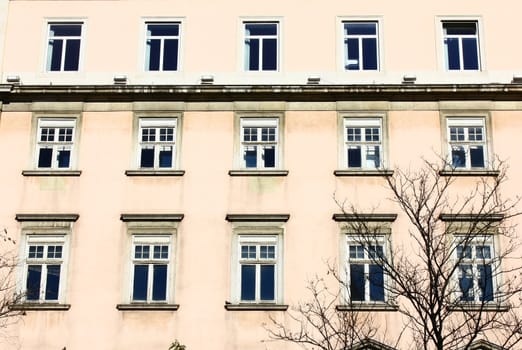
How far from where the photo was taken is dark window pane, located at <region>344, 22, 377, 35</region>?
27.8 m

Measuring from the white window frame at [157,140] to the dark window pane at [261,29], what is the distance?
12.7ft

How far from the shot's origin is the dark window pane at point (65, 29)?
28.2 m

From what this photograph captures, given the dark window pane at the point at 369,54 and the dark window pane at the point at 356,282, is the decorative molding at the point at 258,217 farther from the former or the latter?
the dark window pane at the point at 369,54

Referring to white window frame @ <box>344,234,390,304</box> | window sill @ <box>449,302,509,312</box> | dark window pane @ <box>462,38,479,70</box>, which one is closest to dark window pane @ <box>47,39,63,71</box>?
white window frame @ <box>344,234,390,304</box>

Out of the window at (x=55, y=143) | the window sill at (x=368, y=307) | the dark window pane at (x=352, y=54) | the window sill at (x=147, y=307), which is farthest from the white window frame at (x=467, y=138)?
the window at (x=55, y=143)

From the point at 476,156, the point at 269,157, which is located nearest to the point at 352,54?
→ the point at 269,157

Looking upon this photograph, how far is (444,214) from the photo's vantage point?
82.3ft

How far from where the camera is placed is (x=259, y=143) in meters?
26.3

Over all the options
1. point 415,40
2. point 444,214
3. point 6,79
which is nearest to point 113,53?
point 6,79

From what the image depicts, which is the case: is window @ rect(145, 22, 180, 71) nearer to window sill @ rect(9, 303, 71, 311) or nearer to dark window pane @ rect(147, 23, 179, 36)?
dark window pane @ rect(147, 23, 179, 36)

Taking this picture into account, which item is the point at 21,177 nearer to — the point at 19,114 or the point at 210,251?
the point at 19,114

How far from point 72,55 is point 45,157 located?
356cm

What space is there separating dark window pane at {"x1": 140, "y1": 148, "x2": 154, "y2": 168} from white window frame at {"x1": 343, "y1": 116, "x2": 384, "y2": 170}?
5757 mm

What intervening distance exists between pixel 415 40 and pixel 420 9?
1115mm
